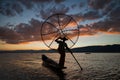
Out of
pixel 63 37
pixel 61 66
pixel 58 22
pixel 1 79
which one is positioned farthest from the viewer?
pixel 61 66

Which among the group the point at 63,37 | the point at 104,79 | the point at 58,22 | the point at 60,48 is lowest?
the point at 104,79

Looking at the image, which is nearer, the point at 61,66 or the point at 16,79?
the point at 16,79

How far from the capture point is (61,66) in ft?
162

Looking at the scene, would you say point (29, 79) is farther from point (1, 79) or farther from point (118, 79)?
point (118, 79)

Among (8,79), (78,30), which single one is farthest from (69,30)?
(8,79)

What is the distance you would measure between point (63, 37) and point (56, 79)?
456 inches

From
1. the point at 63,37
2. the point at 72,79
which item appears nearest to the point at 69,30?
the point at 63,37

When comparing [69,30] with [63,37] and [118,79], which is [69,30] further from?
[118,79]

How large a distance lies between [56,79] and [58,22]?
1334 centimetres

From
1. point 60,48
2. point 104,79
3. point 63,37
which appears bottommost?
point 104,79

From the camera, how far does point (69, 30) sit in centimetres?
3834

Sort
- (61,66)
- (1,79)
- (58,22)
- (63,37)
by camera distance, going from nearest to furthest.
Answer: (1,79) < (58,22) < (63,37) < (61,66)

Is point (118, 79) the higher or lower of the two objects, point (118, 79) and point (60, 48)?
the lower

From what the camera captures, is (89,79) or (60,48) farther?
(60,48)
